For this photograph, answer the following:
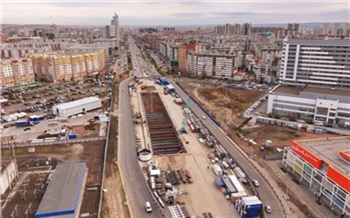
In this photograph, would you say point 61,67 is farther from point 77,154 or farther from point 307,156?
point 307,156

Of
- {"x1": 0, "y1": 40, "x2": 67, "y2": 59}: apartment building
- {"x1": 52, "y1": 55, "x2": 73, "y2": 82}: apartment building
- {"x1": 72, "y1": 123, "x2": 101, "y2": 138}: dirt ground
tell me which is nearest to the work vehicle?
{"x1": 72, "y1": 123, "x2": 101, "y2": 138}: dirt ground

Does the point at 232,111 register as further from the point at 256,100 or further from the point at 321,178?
the point at 321,178

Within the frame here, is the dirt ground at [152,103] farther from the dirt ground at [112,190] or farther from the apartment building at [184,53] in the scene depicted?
the apartment building at [184,53]

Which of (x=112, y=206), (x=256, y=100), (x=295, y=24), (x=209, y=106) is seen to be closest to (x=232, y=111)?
(x=209, y=106)

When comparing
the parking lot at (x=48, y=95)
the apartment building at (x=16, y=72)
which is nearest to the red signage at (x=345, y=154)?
the parking lot at (x=48, y=95)

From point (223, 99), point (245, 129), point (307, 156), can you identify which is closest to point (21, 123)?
point (245, 129)

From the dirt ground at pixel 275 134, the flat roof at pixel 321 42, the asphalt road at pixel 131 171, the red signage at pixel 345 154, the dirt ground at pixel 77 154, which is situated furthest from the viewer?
the flat roof at pixel 321 42

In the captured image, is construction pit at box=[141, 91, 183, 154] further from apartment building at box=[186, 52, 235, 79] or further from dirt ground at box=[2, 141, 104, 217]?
apartment building at box=[186, 52, 235, 79]
